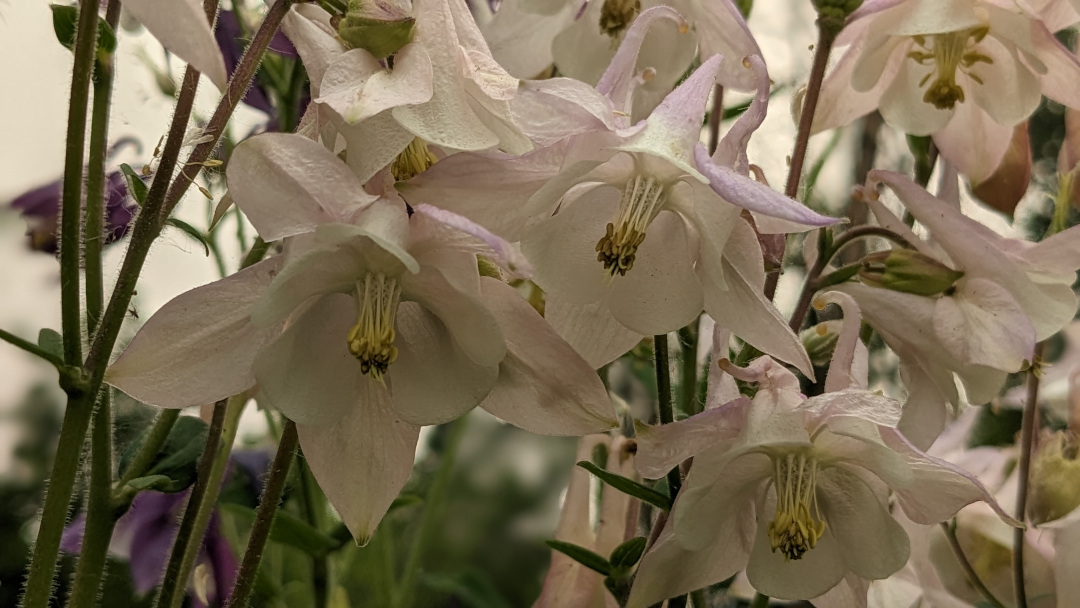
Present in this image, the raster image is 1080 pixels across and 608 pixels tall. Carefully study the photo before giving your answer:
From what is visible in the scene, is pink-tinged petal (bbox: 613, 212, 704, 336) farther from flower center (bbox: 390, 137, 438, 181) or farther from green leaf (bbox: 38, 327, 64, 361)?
green leaf (bbox: 38, 327, 64, 361)

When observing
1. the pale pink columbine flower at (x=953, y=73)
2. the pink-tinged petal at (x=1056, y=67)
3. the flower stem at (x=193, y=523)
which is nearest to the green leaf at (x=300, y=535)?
the flower stem at (x=193, y=523)

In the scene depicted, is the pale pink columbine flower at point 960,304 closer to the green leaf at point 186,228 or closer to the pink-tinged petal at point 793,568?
the pink-tinged petal at point 793,568

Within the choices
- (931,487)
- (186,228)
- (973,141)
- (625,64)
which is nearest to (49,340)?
(186,228)

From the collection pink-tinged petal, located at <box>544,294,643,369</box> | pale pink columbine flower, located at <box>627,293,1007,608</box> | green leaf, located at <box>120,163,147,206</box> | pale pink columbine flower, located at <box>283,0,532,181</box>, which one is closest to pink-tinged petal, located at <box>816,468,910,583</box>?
pale pink columbine flower, located at <box>627,293,1007,608</box>

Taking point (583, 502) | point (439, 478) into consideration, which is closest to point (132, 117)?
point (439, 478)

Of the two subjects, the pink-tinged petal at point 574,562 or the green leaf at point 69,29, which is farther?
A: the pink-tinged petal at point 574,562

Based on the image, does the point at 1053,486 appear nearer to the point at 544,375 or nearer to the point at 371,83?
the point at 544,375
